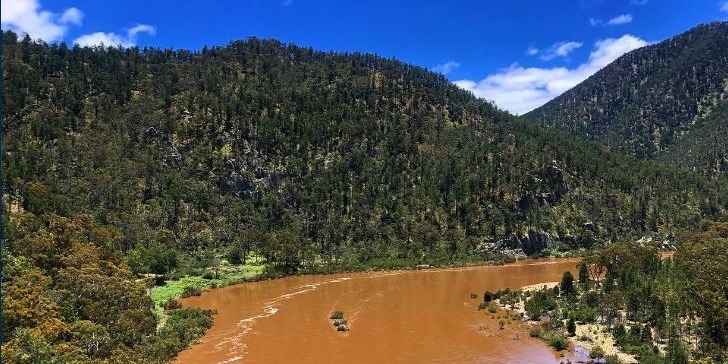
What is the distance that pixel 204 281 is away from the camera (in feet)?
288

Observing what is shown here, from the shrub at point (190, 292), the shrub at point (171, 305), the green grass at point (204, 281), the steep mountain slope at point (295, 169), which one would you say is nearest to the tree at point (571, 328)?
the green grass at point (204, 281)

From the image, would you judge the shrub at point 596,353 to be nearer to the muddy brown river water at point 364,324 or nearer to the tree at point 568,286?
the muddy brown river water at point 364,324

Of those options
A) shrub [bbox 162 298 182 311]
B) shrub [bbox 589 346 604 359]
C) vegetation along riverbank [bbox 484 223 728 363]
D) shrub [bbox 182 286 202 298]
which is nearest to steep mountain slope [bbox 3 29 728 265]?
shrub [bbox 182 286 202 298]

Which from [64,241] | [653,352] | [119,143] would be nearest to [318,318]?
[64,241]

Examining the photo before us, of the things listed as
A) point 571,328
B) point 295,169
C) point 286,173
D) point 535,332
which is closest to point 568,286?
point 571,328

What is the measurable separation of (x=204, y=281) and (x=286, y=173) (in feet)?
209

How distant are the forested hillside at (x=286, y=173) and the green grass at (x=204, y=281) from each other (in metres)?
3.96

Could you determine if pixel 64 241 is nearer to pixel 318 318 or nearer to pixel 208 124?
pixel 318 318

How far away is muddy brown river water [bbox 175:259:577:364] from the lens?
47.9m

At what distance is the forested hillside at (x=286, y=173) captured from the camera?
114 metres

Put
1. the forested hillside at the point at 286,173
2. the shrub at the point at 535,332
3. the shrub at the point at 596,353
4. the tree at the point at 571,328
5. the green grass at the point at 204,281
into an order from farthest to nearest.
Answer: the forested hillside at the point at 286,173 → the green grass at the point at 204,281 → the shrub at the point at 535,332 → the tree at the point at 571,328 → the shrub at the point at 596,353

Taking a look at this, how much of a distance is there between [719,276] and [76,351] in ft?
149

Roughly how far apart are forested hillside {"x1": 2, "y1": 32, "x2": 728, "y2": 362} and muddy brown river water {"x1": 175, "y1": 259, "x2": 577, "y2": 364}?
18.0 metres

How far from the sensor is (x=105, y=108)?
157 metres
